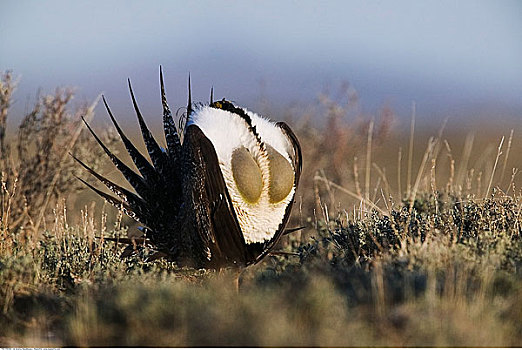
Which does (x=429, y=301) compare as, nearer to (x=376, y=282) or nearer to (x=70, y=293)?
(x=376, y=282)

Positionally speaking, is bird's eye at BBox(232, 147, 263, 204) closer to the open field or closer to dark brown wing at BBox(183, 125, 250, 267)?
dark brown wing at BBox(183, 125, 250, 267)

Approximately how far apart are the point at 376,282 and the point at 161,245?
153cm

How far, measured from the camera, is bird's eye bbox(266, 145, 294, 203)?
361 cm

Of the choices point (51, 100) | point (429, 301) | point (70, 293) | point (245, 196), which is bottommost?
point (70, 293)

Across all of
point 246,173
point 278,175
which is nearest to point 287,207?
point 278,175

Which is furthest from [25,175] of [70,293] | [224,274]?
[224,274]

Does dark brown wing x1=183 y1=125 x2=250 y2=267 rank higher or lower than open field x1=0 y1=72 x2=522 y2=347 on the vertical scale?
higher

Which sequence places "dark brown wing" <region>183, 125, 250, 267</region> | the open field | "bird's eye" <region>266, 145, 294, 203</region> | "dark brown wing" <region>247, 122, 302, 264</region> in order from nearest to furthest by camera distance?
1. the open field
2. "dark brown wing" <region>183, 125, 250, 267</region>
3. "bird's eye" <region>266, 145, 294, 203</region>
4. "dark brown wing" <region>247, 122, 302, 264</region>

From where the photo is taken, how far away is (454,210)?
461 cm

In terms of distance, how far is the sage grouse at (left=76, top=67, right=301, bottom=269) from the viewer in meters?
3.41

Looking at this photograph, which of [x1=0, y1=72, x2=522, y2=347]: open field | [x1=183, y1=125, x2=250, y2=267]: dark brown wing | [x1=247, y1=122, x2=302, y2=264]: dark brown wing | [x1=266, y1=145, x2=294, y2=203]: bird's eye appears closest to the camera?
[x1=0, y1=72, x2=522, y2=347]: open field

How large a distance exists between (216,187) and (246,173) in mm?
201

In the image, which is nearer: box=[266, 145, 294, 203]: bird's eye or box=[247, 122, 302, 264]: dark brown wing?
box=[266, 145, 294, 203]: bird's eye

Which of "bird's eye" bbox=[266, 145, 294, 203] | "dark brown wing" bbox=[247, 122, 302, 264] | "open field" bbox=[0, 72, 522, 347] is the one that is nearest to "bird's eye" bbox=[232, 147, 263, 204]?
"bird's eye" bbox=[266, 145, 294, 203]
